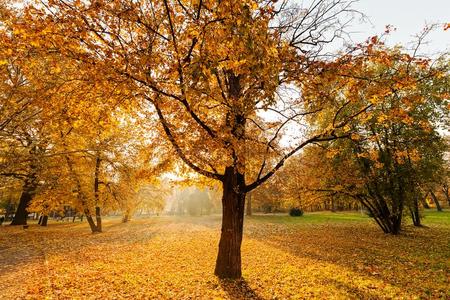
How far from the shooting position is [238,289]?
7.62m

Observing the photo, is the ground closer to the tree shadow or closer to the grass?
the tree shadow

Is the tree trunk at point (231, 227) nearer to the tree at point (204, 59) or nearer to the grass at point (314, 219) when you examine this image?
the tree at point (204, 59)

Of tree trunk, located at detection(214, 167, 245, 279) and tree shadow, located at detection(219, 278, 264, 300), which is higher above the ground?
tree trunk, located at detection(214, 167, 245, 279)

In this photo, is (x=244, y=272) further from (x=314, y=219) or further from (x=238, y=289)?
(x=314, y=219)

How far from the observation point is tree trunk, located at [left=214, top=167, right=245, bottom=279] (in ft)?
Answer: 28.3

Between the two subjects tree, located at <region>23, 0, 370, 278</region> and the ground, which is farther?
the ground

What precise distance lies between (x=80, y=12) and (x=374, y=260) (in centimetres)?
1228

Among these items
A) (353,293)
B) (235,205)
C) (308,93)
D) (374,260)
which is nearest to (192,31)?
(308,93)

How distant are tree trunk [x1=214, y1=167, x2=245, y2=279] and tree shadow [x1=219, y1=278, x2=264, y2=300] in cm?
33

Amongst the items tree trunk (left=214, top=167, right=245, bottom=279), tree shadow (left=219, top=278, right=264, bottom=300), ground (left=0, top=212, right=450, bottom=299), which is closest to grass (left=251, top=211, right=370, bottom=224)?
ground (left=0, top=212, right=450, bottom=299)

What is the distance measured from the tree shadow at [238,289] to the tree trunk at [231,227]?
33 centimetres

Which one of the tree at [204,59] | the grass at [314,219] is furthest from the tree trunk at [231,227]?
the grass at [314,219]

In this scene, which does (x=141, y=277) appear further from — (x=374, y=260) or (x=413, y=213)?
(x=413, y=213)

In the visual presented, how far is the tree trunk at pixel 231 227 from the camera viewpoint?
339 inches
